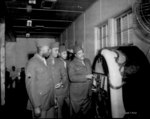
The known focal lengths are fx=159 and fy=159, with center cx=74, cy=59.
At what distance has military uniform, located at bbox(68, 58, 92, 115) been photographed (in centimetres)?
370

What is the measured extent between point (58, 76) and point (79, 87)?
0.60m

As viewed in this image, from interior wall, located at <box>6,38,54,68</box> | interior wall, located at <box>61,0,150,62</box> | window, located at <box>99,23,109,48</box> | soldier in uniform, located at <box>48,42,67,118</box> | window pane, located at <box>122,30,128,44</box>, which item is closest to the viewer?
interior wall, located at <box>61,0,150,62</box>

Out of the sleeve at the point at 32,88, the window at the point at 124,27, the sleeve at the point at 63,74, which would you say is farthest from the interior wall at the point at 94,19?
the sleeve at the point at 32,88

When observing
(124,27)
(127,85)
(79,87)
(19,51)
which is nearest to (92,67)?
(79,87)

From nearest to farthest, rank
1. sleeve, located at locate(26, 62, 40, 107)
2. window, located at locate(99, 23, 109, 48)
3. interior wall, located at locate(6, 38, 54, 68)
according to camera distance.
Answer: sleeve, located at locate(26, 62, 40, 107), window, located at locate(99, 23, 109, 48), interior wall, located at locate(6, 38, 54, 68)

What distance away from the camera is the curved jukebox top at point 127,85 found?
7.57 feet

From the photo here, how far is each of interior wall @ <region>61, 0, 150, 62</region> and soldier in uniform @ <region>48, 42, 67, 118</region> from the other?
155 cm

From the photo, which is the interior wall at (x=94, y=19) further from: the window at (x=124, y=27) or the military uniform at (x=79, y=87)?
the military uniform at (x=79, y=87)

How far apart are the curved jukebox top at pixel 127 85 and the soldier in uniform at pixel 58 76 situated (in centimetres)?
176

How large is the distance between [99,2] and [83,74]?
2.28 metres

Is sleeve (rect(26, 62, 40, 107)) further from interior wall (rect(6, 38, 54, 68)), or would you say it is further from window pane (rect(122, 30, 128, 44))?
interior wall (rect(6, 38, 54, 68))

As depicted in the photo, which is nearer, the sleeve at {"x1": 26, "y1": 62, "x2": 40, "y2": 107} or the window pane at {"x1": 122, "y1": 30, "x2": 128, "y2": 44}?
the sleeve at {"x1": 26, "y1": 62, "x2": 40, "y2": 107}

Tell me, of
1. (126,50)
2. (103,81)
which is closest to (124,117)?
(103,81)

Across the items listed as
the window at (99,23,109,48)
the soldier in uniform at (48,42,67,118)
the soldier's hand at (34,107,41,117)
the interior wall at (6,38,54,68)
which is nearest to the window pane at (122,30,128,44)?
the window at (99,23,109,48)
